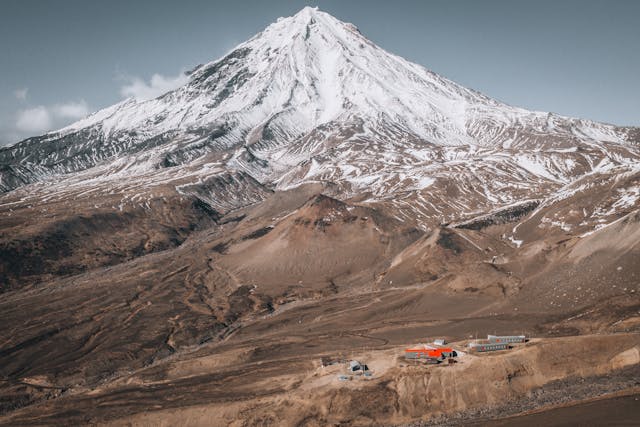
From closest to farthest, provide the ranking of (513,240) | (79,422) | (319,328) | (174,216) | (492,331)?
(79,422) < (492,331) < (319,328) < (513,240) < (174,216)

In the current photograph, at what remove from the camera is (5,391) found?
58469 millimetres

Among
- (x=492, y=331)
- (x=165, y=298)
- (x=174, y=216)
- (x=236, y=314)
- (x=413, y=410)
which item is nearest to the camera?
(x=413, y=410)

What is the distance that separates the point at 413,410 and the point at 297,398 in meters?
10.2

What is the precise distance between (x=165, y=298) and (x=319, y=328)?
35.3 meters

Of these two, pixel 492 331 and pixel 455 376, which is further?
pixel 492 331

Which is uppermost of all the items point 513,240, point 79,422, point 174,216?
point 174,216

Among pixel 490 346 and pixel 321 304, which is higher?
pixel 321 304

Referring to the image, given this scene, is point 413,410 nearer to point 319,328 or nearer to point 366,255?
point 319,328

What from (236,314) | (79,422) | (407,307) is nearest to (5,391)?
(79,422)

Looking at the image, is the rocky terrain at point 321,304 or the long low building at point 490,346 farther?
the long low building at point 490,346

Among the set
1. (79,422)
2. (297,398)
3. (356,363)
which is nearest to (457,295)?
(356,363)

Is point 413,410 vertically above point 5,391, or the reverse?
point 5,391

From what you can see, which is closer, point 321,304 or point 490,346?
point 490,346

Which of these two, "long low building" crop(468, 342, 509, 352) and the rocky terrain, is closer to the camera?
the rocky terrain
